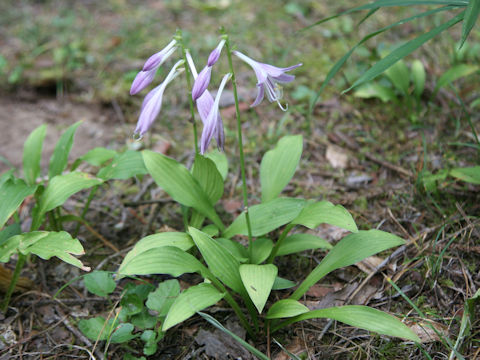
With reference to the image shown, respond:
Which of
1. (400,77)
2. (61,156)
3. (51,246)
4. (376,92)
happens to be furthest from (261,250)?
(400,77)

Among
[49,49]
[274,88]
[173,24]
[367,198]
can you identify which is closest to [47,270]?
[274,88]

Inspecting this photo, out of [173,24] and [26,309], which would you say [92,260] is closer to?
[26,309]

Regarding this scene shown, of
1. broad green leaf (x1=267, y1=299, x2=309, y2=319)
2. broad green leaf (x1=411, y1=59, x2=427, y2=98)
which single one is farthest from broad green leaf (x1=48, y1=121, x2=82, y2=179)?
broad green leaf (x1=411, y1=59, x2=427, y2=98)

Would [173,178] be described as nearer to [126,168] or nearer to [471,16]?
[126,168]

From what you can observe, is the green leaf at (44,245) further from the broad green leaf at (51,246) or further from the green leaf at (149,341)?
the green leaf at (149,341)

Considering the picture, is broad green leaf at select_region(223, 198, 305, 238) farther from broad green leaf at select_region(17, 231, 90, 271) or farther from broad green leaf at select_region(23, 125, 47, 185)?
broad green leaf at select_region(23, 125, 47, 185)

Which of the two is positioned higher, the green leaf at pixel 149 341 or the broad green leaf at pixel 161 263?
the broad green leaf at pixel 161 263

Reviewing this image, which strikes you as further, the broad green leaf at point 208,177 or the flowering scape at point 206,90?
the broad green leaf at point 208,177

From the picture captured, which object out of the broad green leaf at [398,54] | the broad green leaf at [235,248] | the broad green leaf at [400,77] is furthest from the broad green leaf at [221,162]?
the broad green leaf at [400,77]
